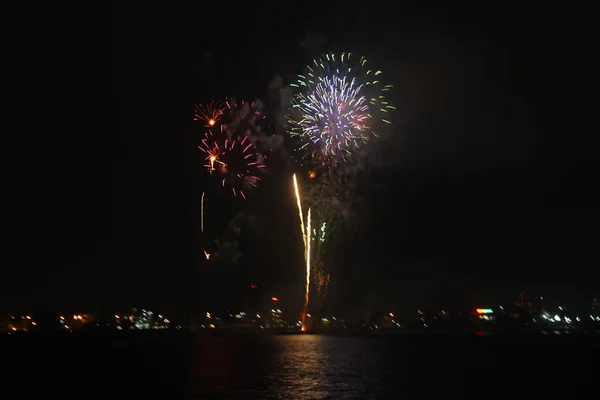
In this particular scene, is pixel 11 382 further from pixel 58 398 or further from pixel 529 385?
pixel 529 385

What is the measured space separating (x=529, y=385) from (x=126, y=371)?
102 feet

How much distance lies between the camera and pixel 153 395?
135ft

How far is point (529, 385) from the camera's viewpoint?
50.9 meters

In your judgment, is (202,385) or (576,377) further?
(576,377)

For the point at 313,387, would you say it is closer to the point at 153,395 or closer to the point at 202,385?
the point at 202,385

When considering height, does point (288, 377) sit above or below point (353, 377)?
above

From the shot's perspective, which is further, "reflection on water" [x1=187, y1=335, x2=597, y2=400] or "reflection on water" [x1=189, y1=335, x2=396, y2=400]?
"reflection on water" [x1=187, y1=335, x2=597, y2=400]

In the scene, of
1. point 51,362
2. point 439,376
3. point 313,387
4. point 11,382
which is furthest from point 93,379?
point 439,376

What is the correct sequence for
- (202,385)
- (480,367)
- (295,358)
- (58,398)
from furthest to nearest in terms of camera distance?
(295,358), (480,367), (202,385), (58,398)

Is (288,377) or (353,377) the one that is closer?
(288,377)

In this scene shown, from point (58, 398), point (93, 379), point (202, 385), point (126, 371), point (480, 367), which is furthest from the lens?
point (480, 367)

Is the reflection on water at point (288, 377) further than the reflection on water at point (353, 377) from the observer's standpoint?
No

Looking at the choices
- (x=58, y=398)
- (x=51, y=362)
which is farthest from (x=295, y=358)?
(x=58, y=398)

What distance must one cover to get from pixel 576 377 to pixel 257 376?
25949 mm
